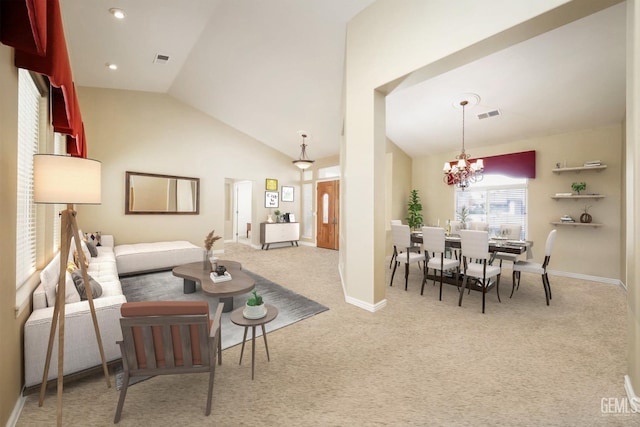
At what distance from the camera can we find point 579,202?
4699mm

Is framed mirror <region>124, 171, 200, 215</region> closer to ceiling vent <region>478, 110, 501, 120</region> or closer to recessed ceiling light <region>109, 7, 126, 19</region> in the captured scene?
recessed ceiling light <region>109, 7, 126, 19</region>

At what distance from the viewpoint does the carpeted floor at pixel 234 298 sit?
2.75 metres

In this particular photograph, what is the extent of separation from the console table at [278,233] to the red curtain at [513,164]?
4837 mm

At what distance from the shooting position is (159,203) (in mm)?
6090

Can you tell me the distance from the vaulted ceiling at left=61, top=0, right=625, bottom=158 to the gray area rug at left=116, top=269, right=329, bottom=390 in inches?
144

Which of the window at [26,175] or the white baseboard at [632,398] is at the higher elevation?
the window at [26,175]

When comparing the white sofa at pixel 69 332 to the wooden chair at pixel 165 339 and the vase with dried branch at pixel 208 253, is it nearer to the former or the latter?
the wooden chair at pixel 165 339

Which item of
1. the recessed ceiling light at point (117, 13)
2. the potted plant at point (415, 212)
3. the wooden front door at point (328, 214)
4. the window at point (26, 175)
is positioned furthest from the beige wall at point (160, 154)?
the potted plant at point (415, 212)

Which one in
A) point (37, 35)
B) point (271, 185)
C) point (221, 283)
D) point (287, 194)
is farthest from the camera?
point (287, 194)

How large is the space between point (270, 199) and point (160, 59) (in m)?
4.41

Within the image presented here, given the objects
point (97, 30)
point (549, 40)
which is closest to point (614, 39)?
point (549, 40)

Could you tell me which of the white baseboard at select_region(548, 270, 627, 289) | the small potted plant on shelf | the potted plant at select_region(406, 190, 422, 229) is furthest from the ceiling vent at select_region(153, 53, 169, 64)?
the white baseboard at select_region(548, 270, 627, 289)

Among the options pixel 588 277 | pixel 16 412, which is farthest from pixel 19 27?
pixel 588 277

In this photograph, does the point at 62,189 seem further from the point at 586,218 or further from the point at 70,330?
the point at 586,218
